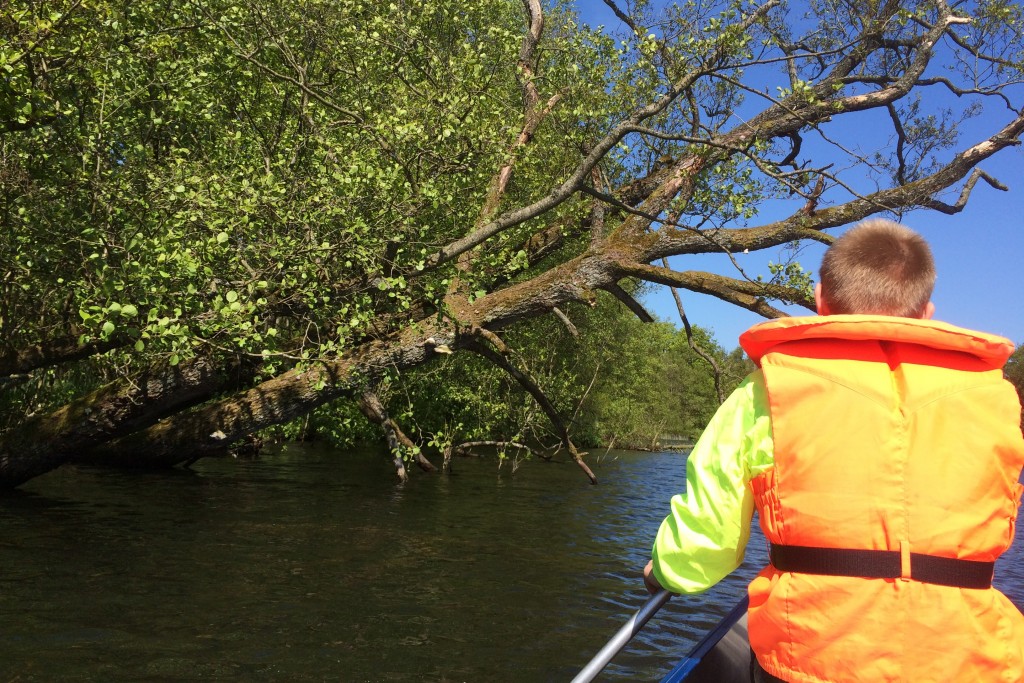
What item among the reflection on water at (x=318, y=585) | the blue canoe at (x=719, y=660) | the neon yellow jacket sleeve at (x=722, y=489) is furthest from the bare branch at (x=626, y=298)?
the neon yellow jacket sleeve at (x=722, y=489)

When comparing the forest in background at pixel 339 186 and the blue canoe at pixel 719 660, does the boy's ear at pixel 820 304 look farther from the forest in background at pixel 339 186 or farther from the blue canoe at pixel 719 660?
the forest in background at pixel 339 186

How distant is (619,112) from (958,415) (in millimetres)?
12241

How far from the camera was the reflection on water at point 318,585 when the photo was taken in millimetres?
6000

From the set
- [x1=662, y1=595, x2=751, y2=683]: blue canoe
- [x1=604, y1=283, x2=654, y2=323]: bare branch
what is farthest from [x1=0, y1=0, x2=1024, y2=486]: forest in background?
[x1=662, y1=595, x2=751, y2=683]: blue canoe

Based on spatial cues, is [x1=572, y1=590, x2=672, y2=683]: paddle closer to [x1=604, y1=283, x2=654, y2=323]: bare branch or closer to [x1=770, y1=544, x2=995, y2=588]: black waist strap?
[x1=770, y1=544, x2=995, y2=588]: black waist strap

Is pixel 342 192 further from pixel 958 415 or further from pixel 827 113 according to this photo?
pixel 958 415

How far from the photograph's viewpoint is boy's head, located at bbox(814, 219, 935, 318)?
2.34 m

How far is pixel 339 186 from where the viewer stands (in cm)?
1035

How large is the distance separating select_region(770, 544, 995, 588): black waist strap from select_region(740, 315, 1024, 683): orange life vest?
1 centimetres

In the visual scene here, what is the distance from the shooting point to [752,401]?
235 cm

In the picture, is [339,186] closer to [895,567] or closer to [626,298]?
[626,298]

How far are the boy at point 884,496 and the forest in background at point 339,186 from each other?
7.06 metres

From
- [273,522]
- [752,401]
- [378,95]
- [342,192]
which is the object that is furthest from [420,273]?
[752,401]

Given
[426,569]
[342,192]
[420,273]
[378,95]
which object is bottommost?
[426,569]
